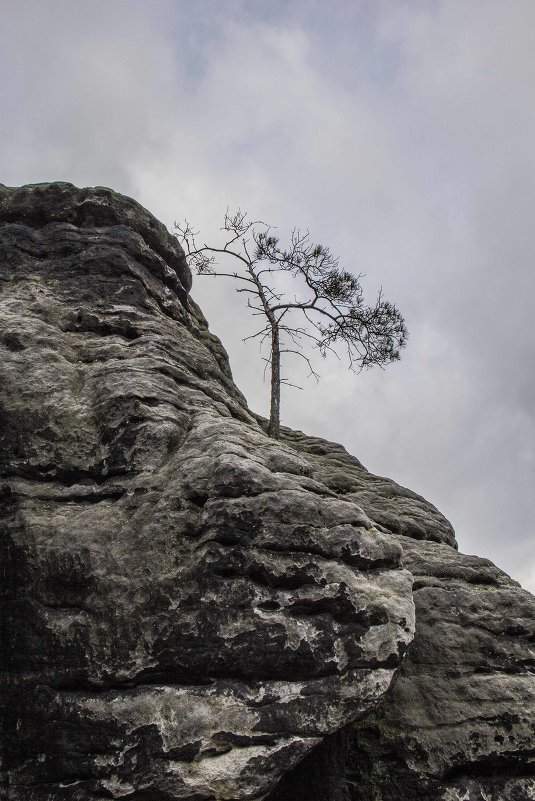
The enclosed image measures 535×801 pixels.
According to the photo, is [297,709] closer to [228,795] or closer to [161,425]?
[228,795]

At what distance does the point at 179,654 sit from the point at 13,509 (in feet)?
8.88

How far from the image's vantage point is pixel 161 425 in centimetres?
829

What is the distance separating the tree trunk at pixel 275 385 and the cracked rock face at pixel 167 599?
22.6ft

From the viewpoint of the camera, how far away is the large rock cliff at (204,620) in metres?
6.13

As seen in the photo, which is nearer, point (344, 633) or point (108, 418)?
point (344, 633)

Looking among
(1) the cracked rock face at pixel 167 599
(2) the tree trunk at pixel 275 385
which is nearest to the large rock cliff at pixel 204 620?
(1) the cracked rock face at pixel 167 599

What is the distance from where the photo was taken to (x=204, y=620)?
645 centimetres

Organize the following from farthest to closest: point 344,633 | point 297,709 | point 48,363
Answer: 1. point 48,363
2. point 344,633
3. point 297,709

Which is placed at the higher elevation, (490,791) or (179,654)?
(179,654)

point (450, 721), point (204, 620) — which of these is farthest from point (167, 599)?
point (450, 721)

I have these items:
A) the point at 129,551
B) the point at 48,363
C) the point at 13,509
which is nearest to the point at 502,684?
the point at 129,551

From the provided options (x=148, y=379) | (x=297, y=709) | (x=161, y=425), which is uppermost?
(x=148, y=379)

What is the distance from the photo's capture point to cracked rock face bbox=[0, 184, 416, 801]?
6051mm

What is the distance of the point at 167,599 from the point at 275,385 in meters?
10.8
